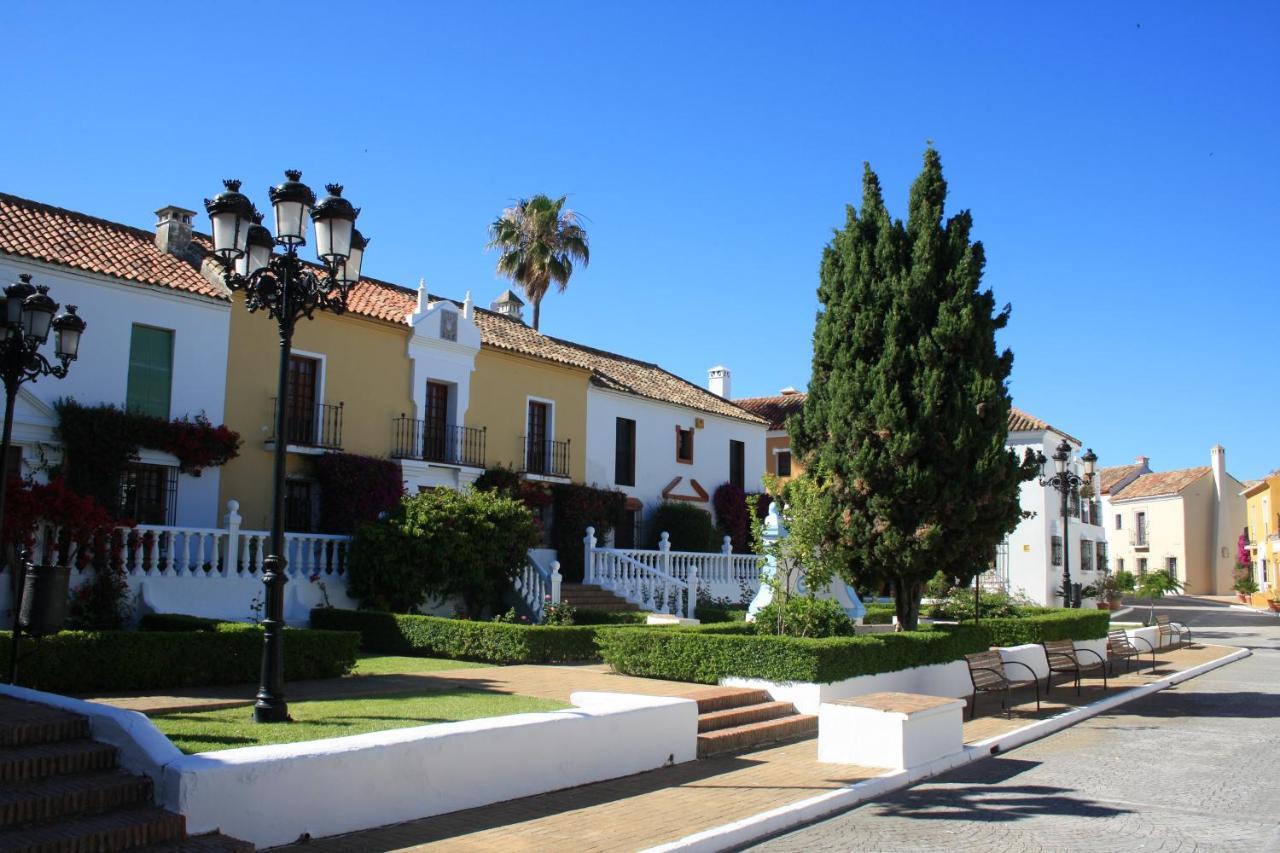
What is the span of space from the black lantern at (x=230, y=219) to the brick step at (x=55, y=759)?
4114 mm

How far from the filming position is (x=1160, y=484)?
207 feet

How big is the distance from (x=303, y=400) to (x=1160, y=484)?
2264 inches

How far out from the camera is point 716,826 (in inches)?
295

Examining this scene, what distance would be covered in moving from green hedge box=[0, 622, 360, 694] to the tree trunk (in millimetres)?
8577

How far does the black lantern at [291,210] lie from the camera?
29.0ft

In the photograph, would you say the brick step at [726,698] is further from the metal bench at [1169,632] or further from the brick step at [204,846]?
the metal bench at [1169,632]

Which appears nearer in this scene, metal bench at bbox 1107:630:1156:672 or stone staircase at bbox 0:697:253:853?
stone staircase at bbox 0:697:253:853

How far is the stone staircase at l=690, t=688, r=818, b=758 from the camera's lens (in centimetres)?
1056

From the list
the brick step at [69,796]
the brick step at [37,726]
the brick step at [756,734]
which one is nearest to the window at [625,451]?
the brick step at [756,734]

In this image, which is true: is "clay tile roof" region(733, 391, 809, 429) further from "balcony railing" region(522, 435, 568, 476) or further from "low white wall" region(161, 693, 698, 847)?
"low white wall" region(161, 693, 698, 847)

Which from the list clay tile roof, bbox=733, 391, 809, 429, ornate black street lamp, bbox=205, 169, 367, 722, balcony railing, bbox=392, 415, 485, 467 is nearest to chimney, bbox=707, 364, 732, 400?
clay tile roof, bbox=733, 391, 809, 429

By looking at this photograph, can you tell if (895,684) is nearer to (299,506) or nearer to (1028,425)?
(299,506)

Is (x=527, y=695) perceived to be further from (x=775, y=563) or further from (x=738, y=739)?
(x=775, y=563)

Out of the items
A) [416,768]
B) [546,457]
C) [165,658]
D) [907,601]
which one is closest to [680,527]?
[546,457]
